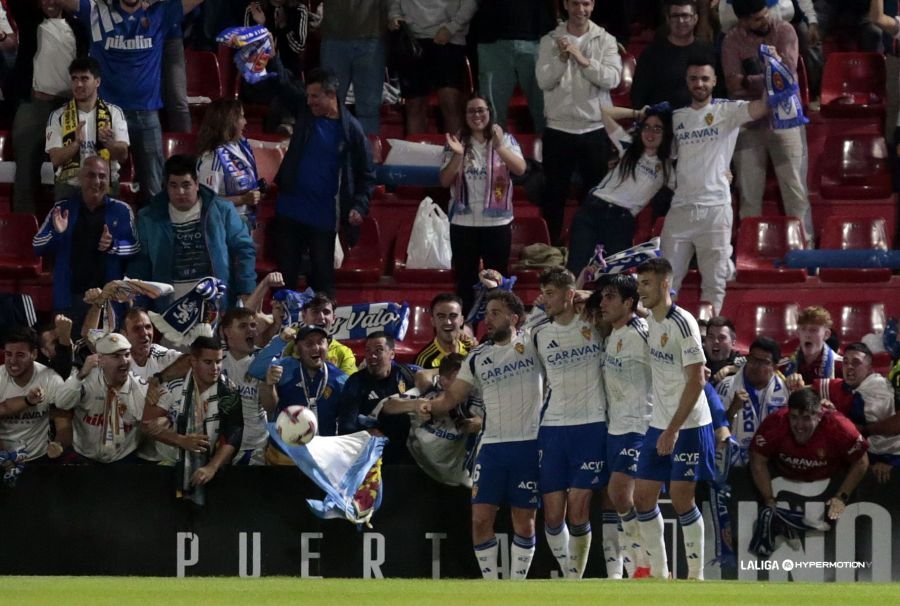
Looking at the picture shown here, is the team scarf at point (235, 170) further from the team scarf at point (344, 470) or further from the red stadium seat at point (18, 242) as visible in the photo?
the team scarf at point (344, 470)

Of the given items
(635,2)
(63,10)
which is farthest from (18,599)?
(635,2)

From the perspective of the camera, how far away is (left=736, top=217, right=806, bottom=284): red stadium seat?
1392 centimetres

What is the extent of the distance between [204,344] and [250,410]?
24.4 inches

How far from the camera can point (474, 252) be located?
43.1 feet

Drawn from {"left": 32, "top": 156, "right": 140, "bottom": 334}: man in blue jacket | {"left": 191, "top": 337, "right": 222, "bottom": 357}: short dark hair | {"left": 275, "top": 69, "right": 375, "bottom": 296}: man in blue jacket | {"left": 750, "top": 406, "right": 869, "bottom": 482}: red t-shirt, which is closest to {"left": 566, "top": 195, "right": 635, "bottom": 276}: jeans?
{"left": 275, "top": 69, "right": 375, "bottom": 296}: man in blue jacket

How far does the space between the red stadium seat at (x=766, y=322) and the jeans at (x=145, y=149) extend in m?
4.55

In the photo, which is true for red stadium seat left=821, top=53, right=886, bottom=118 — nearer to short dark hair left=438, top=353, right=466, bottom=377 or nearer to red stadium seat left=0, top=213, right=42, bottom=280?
short dark hair left=438, top=353, right=466, bottom=377

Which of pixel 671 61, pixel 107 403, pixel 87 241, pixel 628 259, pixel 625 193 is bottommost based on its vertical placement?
pixel 107 403

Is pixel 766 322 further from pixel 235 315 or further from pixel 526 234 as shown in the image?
pixel 235 315

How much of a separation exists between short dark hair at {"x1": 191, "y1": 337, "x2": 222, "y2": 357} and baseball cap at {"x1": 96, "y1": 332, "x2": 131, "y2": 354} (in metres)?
0.45

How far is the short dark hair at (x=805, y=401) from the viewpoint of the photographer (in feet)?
36.0

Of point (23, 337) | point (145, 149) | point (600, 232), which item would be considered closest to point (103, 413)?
point (23, 337)

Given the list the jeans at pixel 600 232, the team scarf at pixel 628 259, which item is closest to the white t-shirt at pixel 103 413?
the team scarf at pixel 628 259

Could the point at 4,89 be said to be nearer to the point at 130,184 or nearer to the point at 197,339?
the point at 130,184
